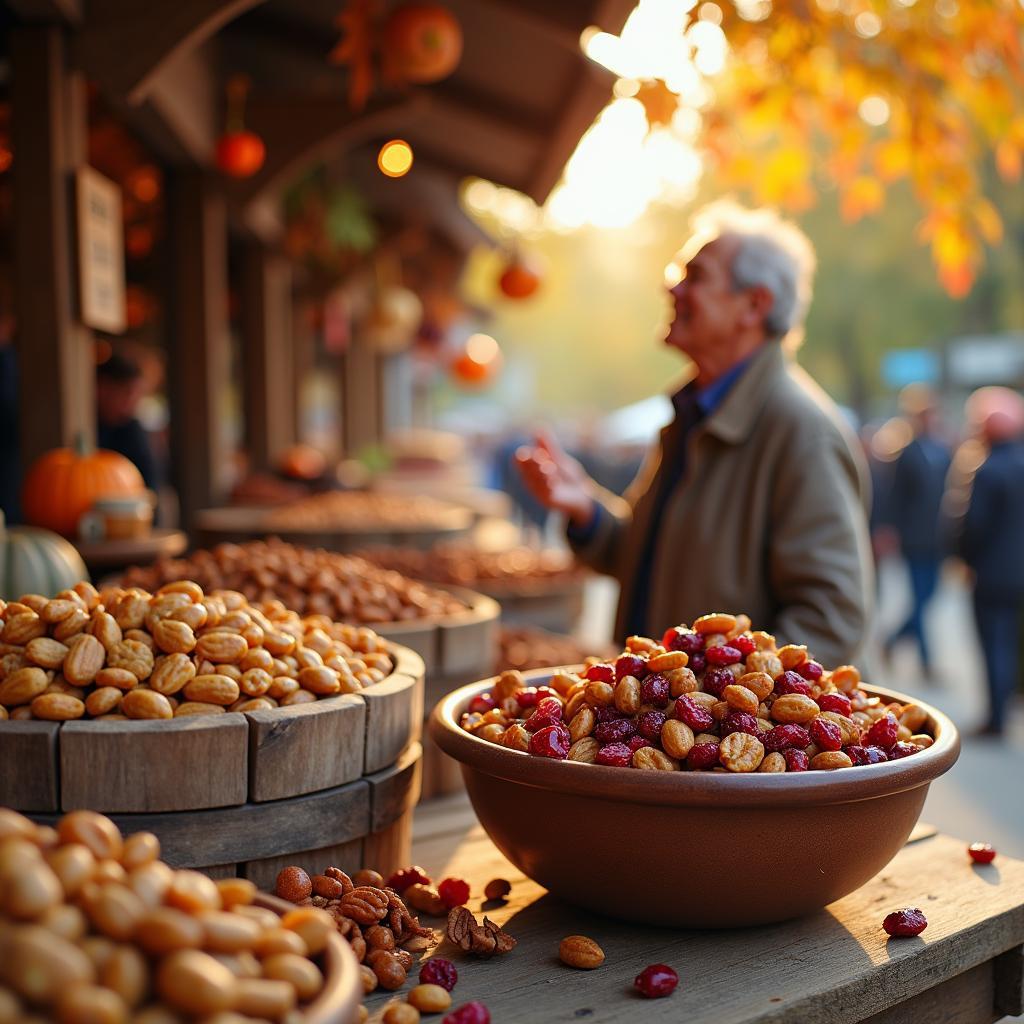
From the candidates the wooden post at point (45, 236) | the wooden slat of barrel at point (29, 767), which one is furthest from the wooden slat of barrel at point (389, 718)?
the wooden post at point (45, 236)

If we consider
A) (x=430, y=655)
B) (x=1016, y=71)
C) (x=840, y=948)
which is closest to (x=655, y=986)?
(x=840, y=948)

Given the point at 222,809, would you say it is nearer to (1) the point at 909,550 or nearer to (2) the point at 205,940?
(2) the point at 205,940

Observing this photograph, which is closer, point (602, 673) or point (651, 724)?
point (651, 724)

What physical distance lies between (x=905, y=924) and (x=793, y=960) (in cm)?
20

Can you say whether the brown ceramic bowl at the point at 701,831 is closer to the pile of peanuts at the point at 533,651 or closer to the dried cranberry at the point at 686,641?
the dried cranberry at the point at 686,641

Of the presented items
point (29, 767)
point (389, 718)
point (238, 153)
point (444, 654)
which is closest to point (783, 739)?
point (389, 718)

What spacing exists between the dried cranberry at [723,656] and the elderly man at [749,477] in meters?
0.95

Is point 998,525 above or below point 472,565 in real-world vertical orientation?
below

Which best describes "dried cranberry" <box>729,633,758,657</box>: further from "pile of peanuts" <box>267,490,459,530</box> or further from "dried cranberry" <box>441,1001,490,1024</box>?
"pile of peanuts" <box>267,490,459,530</box>

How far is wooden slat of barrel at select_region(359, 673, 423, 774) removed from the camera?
179cm

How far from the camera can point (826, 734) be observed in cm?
162

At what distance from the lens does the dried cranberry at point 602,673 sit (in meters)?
1.77

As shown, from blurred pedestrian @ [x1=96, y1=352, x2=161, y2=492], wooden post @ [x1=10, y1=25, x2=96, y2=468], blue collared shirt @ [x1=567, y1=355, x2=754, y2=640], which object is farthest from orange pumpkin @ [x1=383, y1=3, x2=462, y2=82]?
blurred pedestrian @ [x1=96, y1=352, x2=161, y2=492]

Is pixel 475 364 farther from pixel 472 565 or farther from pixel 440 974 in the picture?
pixel 440 974
